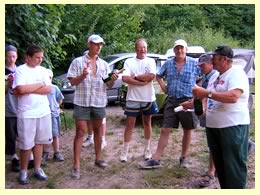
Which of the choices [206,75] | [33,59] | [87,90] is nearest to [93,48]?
[87,90]

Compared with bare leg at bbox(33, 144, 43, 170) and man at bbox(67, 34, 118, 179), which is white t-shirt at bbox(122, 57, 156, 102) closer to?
man at bbox(67, 34, 118, 179)

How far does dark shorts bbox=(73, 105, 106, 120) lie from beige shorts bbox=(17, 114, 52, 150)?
417 millimetres

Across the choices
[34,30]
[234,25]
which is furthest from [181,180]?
[234,25]

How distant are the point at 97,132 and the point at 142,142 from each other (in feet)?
5.70

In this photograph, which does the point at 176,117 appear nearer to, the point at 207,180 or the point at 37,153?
the point at 207,180

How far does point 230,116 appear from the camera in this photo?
3844 mm

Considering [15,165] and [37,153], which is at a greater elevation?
[37,153]

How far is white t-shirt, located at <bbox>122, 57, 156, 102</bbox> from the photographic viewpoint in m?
5.53

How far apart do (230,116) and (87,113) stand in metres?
1.97

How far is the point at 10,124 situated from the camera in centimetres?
507

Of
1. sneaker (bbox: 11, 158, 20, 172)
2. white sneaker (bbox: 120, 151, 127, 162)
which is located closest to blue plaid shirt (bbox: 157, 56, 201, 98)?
white sneaker (bbox: 120, 151, 127, 162)

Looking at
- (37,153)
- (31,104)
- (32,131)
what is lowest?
(37,153)

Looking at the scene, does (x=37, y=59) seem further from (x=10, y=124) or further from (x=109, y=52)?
(x=109, y=52)

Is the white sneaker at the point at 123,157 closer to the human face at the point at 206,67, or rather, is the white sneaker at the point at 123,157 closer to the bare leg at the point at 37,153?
the bare leg at the point at 37,153
